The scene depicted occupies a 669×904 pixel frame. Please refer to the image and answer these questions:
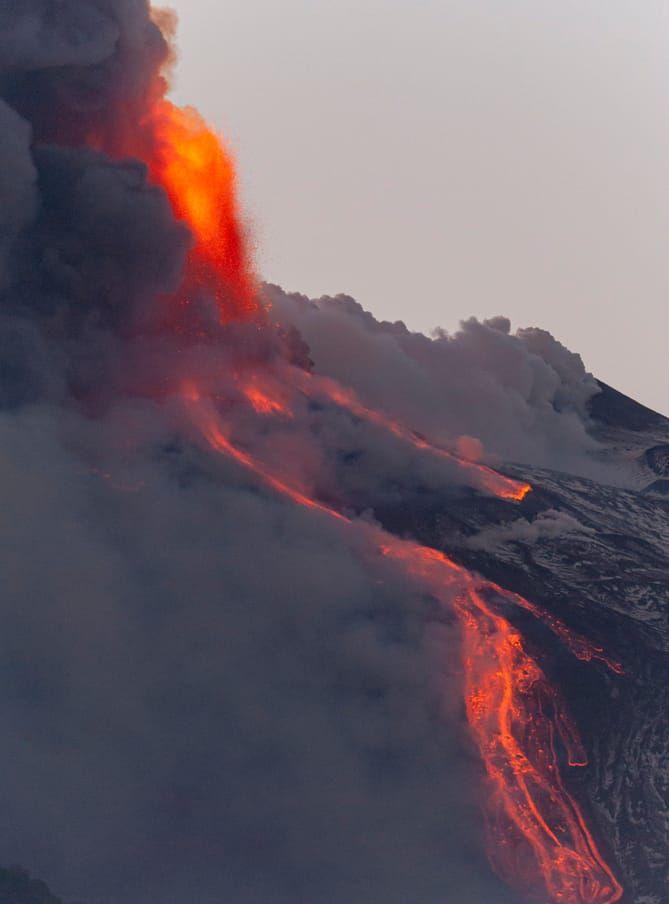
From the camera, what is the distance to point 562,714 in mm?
74750

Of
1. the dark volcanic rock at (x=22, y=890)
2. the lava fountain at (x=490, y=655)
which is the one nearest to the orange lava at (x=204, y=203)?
the lava fountain at (x=490, y=655)

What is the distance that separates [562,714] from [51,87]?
3742cm

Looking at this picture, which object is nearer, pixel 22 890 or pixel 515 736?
pixel 515 736

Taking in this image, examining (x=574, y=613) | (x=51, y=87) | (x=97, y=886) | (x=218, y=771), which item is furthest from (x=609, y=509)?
(x=51, y=87)

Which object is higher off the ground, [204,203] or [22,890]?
[204,203]

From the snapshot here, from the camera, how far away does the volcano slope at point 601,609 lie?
240 feet

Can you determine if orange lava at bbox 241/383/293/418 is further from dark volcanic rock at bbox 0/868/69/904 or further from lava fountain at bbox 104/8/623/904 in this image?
Answer: dark volcanic rock at bbox 0/868/69/904

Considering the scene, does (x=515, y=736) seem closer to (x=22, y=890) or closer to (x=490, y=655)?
(x=490, y=655)

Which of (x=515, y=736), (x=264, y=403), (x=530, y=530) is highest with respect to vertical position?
(x=530, y=530)

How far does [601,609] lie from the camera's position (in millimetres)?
82000

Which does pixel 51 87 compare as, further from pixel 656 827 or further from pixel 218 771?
pixel 656 827

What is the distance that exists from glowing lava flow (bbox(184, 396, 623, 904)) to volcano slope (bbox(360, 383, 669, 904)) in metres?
0.92

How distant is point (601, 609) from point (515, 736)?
1166 cm

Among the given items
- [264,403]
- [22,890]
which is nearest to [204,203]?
[264,403]
